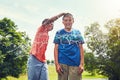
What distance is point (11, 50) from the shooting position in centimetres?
6838

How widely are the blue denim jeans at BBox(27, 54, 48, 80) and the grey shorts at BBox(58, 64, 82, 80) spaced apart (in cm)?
71

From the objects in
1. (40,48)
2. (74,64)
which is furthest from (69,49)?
(40,48)

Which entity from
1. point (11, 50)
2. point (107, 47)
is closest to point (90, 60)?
point (107, 47)

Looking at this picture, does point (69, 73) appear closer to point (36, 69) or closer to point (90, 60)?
point (36, 69)

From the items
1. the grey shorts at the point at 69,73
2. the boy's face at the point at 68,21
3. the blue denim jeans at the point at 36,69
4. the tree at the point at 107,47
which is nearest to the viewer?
the grey shorts at the point at 69,73

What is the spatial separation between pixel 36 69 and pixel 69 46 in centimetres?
96

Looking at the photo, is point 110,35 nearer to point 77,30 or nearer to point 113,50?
point 113,50

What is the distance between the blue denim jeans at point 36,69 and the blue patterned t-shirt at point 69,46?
27.5 inches

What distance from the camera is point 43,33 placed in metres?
7.59

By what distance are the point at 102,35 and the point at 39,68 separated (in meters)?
56.7

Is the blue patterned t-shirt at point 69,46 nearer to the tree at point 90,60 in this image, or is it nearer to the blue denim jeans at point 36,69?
the blue denim jeans at point 36,69

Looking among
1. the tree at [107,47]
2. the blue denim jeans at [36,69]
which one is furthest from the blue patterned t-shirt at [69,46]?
the tree at [107,47]

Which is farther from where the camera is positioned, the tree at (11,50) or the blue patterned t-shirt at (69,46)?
the tree at (11,50)

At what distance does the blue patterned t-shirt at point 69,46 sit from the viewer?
6.77 m
